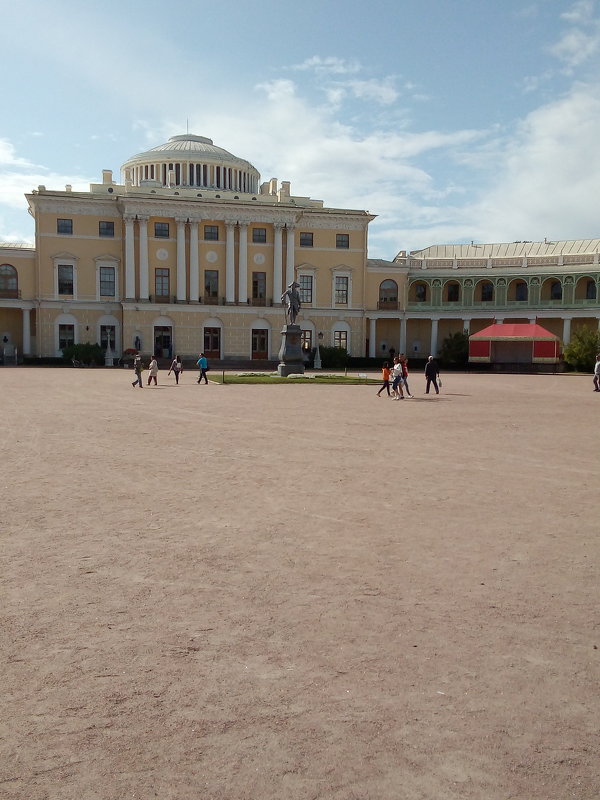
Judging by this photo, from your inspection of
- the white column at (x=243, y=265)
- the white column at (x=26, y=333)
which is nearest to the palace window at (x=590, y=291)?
the white column at (x=243, y=265)

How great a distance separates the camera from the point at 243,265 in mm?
61250

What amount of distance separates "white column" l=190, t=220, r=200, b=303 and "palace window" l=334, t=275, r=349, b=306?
1303 centimetres

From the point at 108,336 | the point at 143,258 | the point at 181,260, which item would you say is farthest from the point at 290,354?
the point at 108,336

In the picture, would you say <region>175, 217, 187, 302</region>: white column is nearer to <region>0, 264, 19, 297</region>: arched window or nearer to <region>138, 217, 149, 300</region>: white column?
<region>138, 217, 149, 300</region>: white column

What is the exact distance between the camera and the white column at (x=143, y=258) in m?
59.1

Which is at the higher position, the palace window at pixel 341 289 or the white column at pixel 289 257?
the white column at pixel 289 257

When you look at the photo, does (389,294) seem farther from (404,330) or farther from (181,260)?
(181,260)

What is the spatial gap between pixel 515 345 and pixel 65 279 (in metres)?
38.4

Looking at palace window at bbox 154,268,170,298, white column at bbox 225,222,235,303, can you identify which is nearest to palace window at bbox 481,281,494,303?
white column at bbox 225,222,235,303

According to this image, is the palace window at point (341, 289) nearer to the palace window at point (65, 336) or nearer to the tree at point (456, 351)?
the tree at point (456, 351)

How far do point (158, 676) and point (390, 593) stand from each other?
2299mm

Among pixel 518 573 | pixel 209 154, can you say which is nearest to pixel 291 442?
pixel 518 573

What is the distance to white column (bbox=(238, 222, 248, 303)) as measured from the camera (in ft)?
201

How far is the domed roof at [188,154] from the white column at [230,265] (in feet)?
45.1
